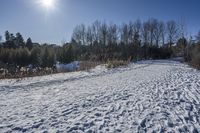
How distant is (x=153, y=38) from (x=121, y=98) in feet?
188

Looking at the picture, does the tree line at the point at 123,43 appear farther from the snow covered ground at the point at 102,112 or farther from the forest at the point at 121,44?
the snow covered ground at the point at 102,112

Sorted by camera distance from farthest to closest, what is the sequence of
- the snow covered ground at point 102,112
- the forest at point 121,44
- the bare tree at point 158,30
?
the bare tree at point 158,30, the forest at point 121,44, the snow covered ground at point 102,112

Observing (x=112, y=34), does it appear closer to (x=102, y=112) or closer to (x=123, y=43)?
(x=123, y=43)

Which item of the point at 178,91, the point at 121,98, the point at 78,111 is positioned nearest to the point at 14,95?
the point at 78,111

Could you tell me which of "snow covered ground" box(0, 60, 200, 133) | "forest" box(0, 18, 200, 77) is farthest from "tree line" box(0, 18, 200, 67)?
"snow covered ground" box(0, 60, 200, 133)

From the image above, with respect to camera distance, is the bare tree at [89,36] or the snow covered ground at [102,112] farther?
the bare tree at [89,36]

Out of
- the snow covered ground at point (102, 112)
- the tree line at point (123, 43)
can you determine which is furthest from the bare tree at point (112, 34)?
the snow covered ground at point (102, 112)

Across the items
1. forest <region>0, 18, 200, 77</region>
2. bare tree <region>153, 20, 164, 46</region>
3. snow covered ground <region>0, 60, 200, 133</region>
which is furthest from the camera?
bare tree <region>153, 20, 164, 46</region>

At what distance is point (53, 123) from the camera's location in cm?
467

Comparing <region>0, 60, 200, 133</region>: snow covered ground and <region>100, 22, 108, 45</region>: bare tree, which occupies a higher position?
<region>100, 22, 108, 45</region>: bare tree

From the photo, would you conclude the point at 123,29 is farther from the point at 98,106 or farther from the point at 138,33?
the point at 98,106

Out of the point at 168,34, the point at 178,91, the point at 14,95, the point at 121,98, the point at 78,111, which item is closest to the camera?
the point at 78,111

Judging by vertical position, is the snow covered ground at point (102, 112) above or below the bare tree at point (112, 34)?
below

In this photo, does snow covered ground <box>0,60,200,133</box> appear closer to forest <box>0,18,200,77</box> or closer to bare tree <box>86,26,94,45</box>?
forest <box>0,18,200,77</box>
